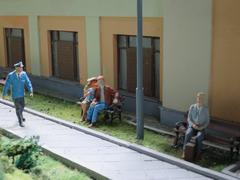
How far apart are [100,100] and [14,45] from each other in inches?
341

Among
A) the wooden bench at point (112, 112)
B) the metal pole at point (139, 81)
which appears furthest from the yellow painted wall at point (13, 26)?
the metal pole at point (139, 81)

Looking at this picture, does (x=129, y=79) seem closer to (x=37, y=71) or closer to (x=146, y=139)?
(x=146, y=139)

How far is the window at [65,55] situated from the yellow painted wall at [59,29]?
22cm

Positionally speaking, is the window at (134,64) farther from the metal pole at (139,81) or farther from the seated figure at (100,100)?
the metal pole at (139,81)

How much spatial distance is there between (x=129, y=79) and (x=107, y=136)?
356 cm

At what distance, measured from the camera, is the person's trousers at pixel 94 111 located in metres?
13.2

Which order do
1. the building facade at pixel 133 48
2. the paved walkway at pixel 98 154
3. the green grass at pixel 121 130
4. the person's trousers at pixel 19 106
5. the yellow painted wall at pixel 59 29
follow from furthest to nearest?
1. the yellow painted wall at pixel 59 29
2. the person's trousers at pixel 19 106
3. the building facade at pixel 133 48
4. the green grass at pixel 121 130
5. the paved walkway at pixel 98 154

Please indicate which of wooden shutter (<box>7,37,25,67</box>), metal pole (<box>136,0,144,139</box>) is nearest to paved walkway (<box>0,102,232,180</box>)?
metal pole (<box>136,0,144,139</box>)

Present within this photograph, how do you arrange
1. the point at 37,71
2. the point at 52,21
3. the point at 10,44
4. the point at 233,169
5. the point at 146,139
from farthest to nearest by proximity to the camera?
the point at 10,44 < the point at 37,71 < the point at 52,21 < the point at 146,139 < the point at 233,169

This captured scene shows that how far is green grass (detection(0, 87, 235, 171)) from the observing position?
10438 mm

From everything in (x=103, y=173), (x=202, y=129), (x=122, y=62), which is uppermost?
(x=122, y=62)

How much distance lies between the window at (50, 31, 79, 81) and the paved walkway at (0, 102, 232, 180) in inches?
165

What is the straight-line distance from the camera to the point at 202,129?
34.9 ft

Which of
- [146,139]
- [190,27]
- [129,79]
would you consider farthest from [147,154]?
[129,79]
